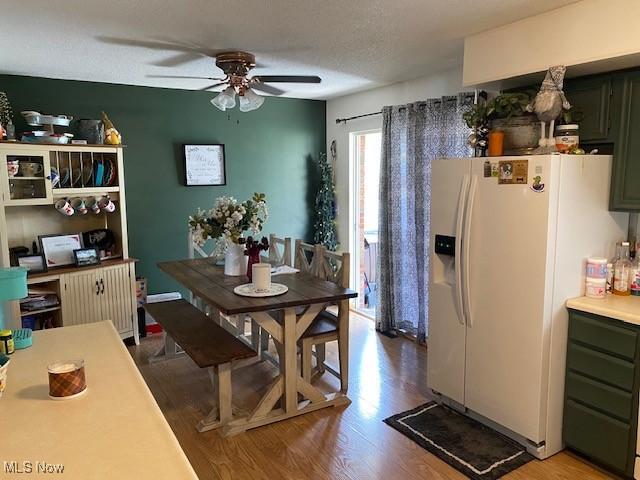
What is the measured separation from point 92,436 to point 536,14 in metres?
2.83

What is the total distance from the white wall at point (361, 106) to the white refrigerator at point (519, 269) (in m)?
1.33

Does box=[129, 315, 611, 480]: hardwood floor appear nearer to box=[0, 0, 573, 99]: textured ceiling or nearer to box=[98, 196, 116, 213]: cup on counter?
box=[98, 196, 116, 213]: cup on counter

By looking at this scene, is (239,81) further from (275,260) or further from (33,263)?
(33,263)

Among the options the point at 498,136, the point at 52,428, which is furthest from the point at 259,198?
the point at 52,428

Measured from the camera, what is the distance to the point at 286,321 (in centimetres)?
298

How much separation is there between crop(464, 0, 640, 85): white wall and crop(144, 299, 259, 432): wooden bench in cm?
222

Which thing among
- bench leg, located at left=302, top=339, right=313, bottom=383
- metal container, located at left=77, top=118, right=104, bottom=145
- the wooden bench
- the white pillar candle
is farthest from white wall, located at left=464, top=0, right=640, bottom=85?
metal container, located at left=77, top=118, right=104, bottom=145

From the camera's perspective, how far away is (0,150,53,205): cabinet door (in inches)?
144

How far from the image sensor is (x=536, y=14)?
2.63m

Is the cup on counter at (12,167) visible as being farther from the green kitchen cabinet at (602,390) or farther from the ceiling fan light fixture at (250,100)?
the green kitchen cabinet at (602,390)

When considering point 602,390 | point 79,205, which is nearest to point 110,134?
point 79,205

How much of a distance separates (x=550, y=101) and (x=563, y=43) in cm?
30

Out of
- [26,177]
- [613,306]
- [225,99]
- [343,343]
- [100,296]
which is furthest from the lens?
[100,296]

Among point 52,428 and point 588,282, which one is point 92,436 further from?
point 588,282
